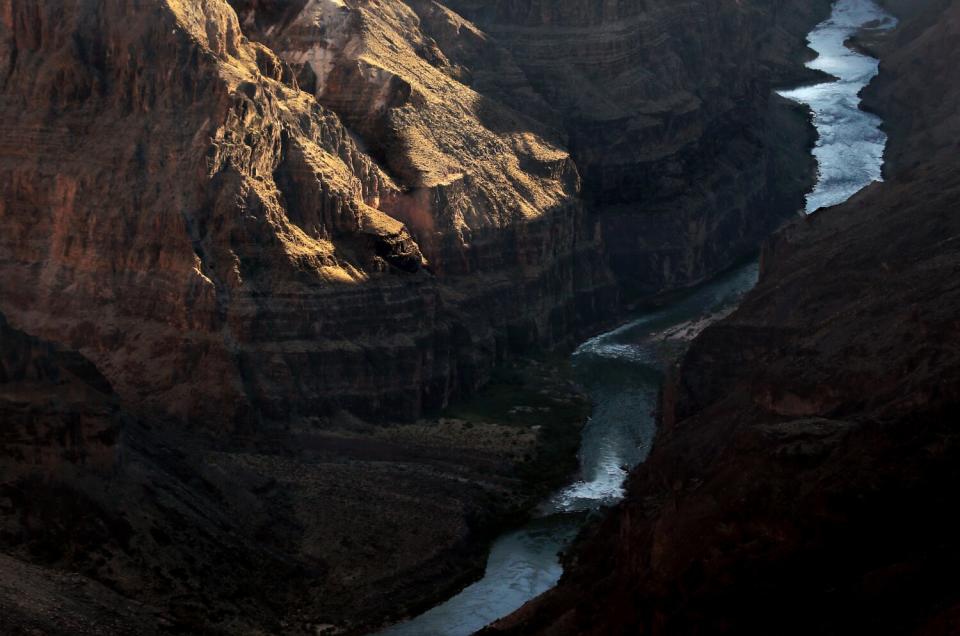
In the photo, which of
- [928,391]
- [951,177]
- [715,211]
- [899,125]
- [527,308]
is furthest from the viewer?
[899,125]

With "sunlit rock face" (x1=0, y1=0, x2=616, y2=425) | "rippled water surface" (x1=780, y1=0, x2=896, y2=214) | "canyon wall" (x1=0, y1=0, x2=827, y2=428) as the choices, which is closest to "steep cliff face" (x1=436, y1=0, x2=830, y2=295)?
"rippled water surface" (x1=780, y1=0, x2=896, y2=214)

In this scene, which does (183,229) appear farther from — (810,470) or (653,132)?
(653,132)

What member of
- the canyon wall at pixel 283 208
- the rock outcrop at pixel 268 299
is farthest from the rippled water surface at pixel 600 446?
the canyon wall at pixel 283 208

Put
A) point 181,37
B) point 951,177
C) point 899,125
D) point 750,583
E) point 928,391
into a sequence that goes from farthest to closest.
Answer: point 899,125
point 951,177
point 181,37
point 928,391
point 750,583

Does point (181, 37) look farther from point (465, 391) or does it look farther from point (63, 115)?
point (465, 391)

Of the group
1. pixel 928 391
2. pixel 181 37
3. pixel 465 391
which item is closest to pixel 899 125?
pixel 465 391

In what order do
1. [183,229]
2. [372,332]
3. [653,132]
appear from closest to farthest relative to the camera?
[183,229] < [372,332] < [653,132]

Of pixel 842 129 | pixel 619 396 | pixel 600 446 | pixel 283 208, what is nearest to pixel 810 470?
pixel 600 446
